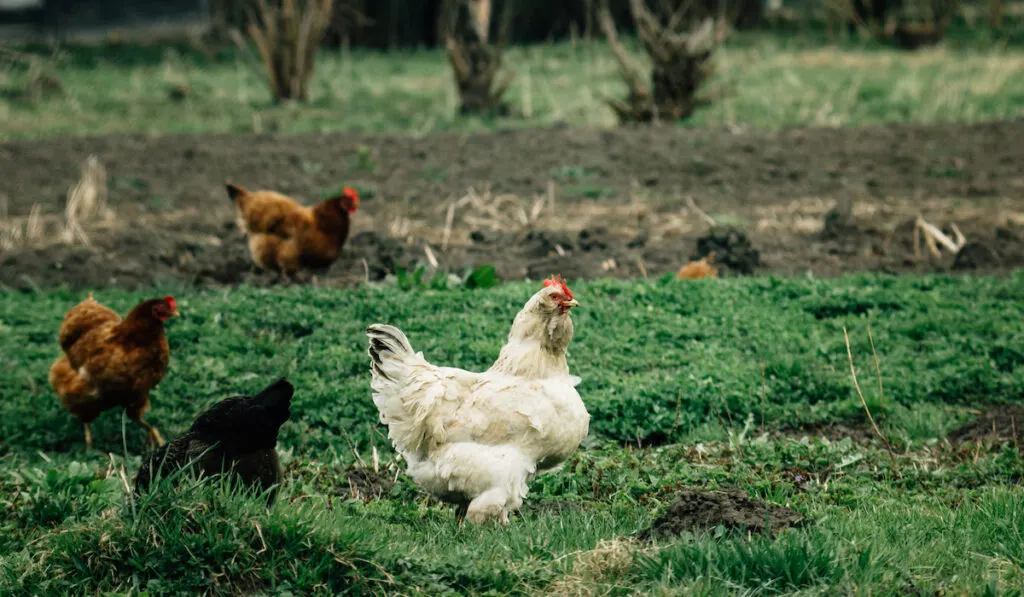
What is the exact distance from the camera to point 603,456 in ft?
20.0

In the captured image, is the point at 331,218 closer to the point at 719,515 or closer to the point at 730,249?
the point at 730,249

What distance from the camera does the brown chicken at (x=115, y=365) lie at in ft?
21.6

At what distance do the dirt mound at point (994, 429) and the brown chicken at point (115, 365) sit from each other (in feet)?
15.7

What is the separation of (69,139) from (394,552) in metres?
12.7

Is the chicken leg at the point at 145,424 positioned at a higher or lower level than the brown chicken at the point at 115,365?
lower

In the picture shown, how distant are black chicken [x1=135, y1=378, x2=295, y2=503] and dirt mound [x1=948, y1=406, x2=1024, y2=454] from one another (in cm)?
393

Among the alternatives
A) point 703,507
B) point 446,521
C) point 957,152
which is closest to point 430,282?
point 446,521

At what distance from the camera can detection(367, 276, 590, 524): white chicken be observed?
4922 millimetres

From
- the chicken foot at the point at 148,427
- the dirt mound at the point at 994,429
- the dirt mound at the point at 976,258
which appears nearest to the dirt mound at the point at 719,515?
the dirt mound at the point at 994,429

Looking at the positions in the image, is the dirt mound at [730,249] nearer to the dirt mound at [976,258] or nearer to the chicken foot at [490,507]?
the dirt mound at [976,258]

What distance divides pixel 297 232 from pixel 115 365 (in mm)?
2589

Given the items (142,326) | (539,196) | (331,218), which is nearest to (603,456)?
(142,326)

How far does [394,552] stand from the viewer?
4.23m

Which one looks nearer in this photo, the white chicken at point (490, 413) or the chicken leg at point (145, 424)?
the white chicken at point (490, 413)
